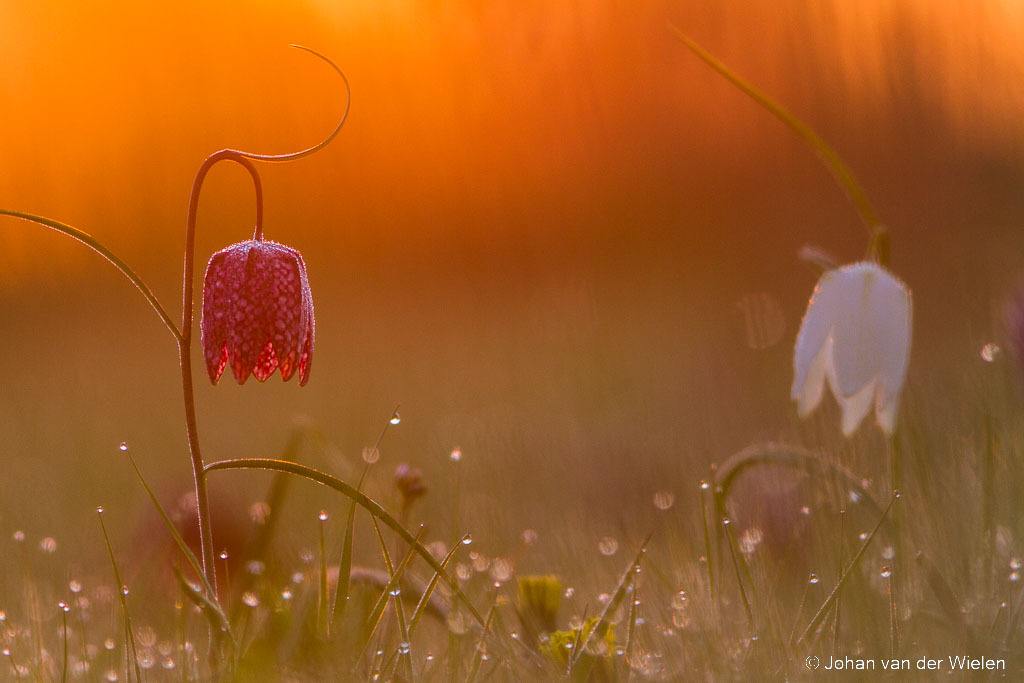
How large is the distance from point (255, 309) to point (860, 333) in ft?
2.58

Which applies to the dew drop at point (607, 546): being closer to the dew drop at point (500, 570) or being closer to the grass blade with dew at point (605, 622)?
the dew drop at point (500, 570)

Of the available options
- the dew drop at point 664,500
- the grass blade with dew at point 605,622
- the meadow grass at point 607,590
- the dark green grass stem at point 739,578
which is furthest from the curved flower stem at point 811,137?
the dew drop at point 664,500

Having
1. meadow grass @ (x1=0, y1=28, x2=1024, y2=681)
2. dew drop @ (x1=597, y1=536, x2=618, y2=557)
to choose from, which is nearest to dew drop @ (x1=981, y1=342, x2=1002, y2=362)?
meadow grass @ (x1=0, y1=28, x2=1024, y2=681)

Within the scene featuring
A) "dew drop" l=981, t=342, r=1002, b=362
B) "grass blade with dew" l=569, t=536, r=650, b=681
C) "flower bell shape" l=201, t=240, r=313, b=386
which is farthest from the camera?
"dew drop" l=981, t=342, r=1002, b=362

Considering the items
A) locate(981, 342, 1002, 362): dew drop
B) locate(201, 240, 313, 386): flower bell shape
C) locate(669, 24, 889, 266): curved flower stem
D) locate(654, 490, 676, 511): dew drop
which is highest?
locate(669, 24, 889, 266): curved flower stem

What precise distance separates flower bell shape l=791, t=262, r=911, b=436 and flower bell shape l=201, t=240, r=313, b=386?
0.65 meters

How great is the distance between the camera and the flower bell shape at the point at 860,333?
1.39m

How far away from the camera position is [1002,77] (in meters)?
3.52

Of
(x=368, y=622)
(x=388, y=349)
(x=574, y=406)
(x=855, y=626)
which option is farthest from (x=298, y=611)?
(x=388, y=349)

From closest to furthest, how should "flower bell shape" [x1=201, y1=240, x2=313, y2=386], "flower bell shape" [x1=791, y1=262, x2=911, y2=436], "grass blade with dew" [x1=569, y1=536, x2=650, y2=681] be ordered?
"grass blade with dew" [x1=569, y1=536, x2=650, y2=681] < "flower bell shape" [x1=201, y1=240, x2=313, y2=386] < "flower bell shape" [x1=791, y1=262, x2=911, y2=436]

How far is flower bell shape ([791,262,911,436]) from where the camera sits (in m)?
1.39

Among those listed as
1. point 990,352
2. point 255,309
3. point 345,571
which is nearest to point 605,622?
point 345,571

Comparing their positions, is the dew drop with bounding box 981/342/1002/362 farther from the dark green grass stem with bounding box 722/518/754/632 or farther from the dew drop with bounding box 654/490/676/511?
the dark green grass stem with bounding box 722/518/754/632

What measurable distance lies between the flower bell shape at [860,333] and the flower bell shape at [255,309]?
65 centimetres
